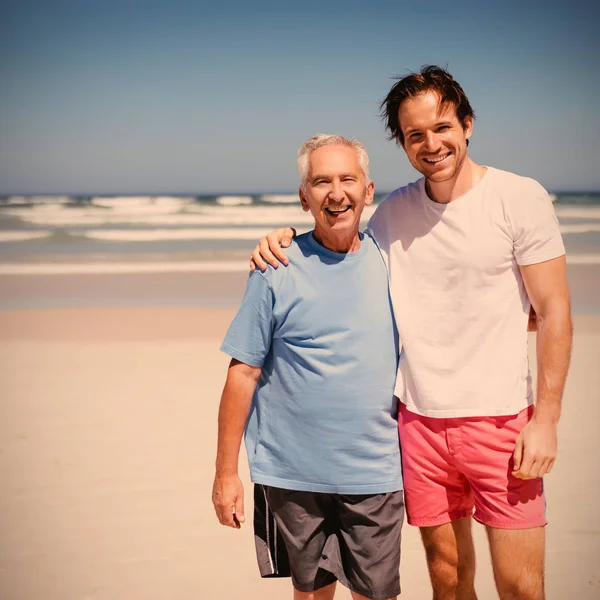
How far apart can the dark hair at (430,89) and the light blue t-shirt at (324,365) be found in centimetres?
55

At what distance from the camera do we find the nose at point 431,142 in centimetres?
246

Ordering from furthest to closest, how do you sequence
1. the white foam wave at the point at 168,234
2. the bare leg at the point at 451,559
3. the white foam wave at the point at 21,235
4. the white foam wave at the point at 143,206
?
the white foam wave at the point at 143,206, the white foam wave at the point at 168,234, the white foam wave at the point at 21,235, the bare leg at the point at 451,559

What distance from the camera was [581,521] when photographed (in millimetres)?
4031

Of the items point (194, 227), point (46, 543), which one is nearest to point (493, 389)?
point (46, 543)

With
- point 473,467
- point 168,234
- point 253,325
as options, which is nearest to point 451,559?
point 473,467

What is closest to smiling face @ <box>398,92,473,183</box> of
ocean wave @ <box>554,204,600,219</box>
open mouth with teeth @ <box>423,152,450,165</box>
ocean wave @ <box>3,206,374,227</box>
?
open mouth with teeth @ <box>423,152,450,165</box>

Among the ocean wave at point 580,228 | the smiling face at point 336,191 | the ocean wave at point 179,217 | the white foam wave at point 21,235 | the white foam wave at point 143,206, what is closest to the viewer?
the smiling face at point 336,191

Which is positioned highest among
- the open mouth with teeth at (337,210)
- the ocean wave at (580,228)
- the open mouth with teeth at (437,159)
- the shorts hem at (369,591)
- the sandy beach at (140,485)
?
the open mouth with teeth at (437,159)

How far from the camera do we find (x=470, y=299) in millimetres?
2463

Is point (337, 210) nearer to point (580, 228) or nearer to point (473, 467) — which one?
point (473, 467)

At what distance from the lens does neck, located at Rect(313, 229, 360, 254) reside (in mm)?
2518

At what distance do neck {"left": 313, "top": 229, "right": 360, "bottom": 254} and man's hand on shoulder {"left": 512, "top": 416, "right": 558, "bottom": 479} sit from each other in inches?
33.5

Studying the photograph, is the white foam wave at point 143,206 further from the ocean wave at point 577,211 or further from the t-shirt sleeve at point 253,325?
the t-shirt sleeve at point 253,325

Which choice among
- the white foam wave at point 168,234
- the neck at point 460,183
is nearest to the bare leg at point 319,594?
the neck at point 460,183
